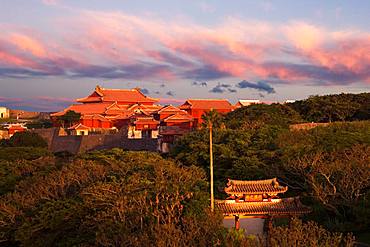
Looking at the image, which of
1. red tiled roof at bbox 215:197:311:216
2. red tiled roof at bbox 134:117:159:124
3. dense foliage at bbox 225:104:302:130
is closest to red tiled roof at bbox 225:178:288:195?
red tiled roof at bbox 215:197:311:216

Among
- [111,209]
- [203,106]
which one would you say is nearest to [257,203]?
[111,209]

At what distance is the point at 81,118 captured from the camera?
5344 cm

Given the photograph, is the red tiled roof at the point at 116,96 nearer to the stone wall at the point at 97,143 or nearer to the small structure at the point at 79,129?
the small structure at the point at 79,129

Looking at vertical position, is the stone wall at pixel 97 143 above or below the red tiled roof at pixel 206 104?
below

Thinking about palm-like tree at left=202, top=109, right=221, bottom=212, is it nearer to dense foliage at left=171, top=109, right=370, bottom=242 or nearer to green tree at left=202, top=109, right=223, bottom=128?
green tree at left=202, top=109, right=223, bottom=128

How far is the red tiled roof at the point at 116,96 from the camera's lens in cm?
5922

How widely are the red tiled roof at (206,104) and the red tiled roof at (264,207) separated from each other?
1562 inches

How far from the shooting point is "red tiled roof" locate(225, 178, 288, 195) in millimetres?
17500

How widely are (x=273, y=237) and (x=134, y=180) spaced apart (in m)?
8.85

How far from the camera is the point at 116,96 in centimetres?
6000

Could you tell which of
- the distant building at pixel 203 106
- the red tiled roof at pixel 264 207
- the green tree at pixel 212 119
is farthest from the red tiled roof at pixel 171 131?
the red tiled roof at pixel 264 207

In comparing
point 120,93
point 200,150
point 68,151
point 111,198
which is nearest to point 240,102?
point 120,93

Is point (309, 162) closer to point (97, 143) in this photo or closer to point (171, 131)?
point (171, 131)

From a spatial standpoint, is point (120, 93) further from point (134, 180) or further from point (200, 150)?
point (134, 180)
